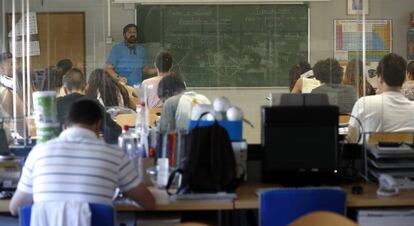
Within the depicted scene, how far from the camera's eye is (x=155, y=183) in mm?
3637

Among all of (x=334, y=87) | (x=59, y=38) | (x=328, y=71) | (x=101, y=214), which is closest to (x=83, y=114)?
(x=101, y=214)

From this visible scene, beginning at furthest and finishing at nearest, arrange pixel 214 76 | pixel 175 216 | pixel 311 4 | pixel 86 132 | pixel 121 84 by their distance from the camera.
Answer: pixel 311 4, pixel 214 76, pixel 121 84, pixel 175 216, pixel 86 132

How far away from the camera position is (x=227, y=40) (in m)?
6.77

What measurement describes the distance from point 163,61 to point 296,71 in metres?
1.32

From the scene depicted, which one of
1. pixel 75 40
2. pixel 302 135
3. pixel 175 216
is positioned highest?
pixel 75 40

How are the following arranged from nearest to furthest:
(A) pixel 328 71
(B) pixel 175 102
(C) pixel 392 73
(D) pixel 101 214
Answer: (D) pixel 101 214 < (C) pixel 392 73 < (B) pixel 175 102 < (A) pixel 328 71

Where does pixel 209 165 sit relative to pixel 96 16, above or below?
below

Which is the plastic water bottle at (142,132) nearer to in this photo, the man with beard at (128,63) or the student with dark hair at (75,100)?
the student with dark hair at (75,100)

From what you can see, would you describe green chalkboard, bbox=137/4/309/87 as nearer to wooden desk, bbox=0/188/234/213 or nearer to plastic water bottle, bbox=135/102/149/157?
plastic water bottle, bbox=135/102/149/157

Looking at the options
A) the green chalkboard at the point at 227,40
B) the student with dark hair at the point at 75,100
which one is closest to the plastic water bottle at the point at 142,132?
the student with dark hair at the point at 75,100

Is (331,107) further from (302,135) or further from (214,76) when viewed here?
(214,76)

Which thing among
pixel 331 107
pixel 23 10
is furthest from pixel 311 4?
pixel 331 107

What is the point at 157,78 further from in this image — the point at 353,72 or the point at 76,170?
the point at 76,170

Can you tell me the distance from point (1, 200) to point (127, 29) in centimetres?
351
